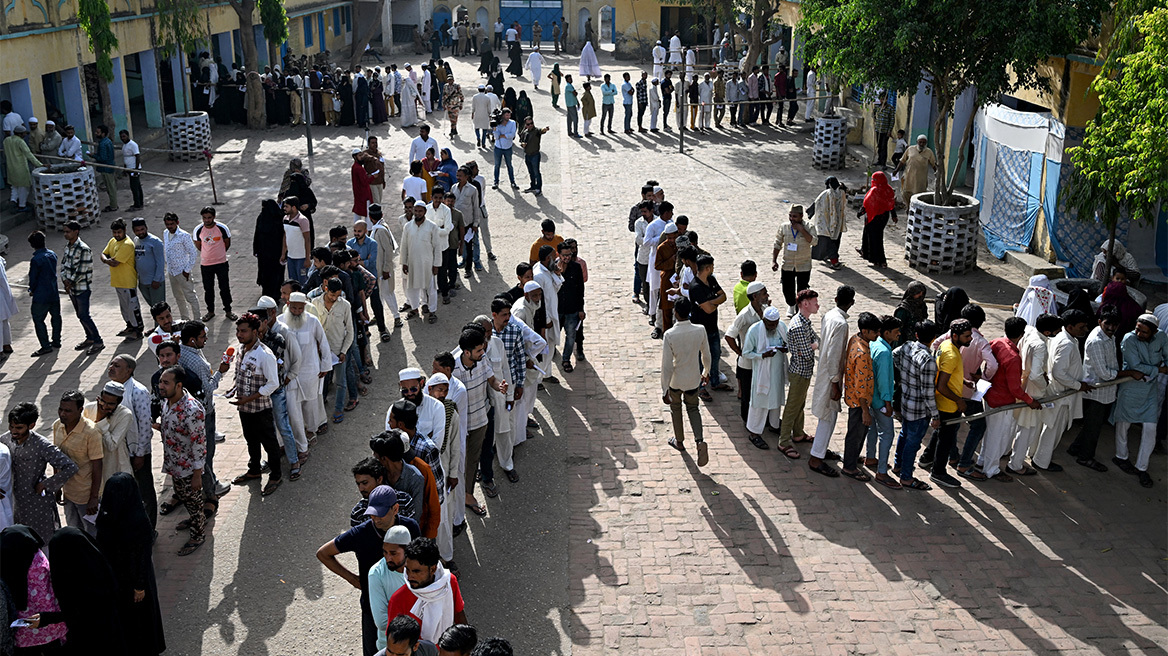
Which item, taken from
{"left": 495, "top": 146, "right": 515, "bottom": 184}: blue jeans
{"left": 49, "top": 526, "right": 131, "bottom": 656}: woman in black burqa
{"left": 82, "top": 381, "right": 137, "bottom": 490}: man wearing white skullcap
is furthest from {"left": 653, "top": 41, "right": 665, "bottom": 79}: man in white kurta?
{"left": 49, "top": 526, "right": 131, "bottom": 656}: woman in black burqa

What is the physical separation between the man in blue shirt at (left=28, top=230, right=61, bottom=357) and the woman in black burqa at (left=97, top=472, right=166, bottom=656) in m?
5.95

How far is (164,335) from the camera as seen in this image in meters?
8.60

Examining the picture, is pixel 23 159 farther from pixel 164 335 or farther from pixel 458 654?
pixel 458 654

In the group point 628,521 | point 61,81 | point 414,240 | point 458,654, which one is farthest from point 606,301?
point 61,81

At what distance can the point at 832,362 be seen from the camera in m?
8.36

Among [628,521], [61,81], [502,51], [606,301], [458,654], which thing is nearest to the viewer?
[458,654]

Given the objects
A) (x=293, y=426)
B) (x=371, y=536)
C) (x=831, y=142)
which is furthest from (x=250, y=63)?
(x=371, y=536)

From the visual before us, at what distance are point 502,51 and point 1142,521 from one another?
3913 centimetres

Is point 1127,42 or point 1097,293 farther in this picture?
point 1097,293

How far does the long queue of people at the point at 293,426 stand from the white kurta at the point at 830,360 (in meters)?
2.34

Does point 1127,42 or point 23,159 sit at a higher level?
point 1127,42

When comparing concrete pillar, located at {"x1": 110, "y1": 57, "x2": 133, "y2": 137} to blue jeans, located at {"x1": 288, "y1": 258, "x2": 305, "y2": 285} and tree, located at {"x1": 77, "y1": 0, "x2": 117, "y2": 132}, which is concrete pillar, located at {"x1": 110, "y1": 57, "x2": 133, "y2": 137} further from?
blue jeans, located at {"x1": 288, "y1": 258, "x2": 305, "y2": 285}

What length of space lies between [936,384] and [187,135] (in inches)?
716

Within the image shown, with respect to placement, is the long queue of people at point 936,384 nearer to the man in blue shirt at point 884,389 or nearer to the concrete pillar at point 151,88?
the man in blue shirt at point 884,389
